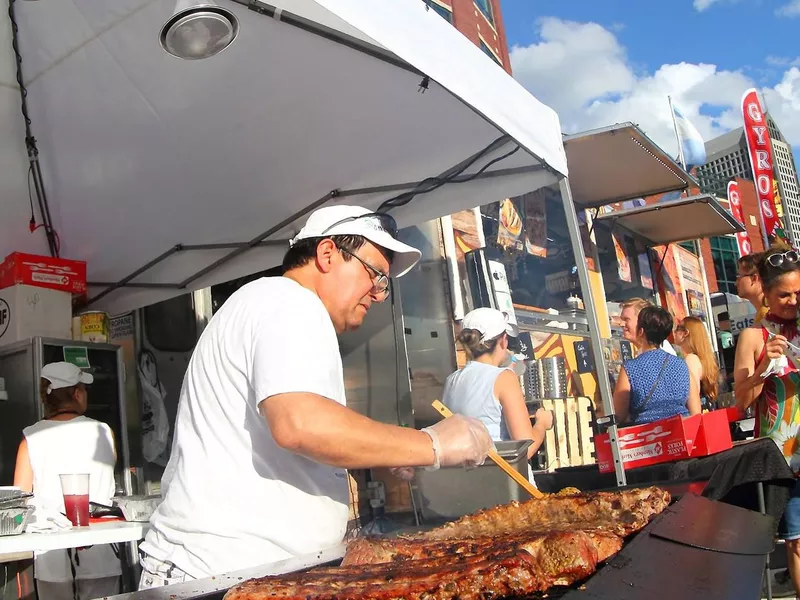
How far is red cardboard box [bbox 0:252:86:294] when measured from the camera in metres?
5.28

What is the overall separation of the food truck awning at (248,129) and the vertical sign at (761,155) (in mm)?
15695

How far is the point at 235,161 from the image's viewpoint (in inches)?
181

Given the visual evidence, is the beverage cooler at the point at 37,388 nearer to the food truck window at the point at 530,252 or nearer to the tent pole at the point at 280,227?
the tent pole at the point at 280,227

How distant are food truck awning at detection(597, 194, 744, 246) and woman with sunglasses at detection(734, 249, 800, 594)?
6278mm

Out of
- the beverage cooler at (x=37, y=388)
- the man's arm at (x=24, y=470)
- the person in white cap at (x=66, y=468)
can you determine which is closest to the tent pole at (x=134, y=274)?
the beverage cooler at (x=37, y=388)

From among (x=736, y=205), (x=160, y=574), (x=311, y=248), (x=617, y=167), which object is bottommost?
(x=160, y=574)

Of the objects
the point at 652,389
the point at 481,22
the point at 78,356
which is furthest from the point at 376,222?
the point at 481,22

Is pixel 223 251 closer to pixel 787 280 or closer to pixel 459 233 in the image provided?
pixel 459 233

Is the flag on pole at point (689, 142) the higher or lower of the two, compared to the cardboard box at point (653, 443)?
higher

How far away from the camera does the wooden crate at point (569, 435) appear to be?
6.95m

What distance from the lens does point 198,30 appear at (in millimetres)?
3412

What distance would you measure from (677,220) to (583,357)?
15.2 ft

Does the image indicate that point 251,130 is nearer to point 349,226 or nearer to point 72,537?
point 349,226

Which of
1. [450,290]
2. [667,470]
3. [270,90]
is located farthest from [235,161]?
[667,470]
